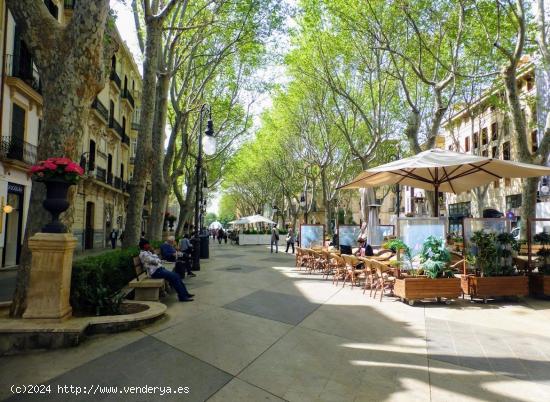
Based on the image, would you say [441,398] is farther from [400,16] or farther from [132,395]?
[400,16]

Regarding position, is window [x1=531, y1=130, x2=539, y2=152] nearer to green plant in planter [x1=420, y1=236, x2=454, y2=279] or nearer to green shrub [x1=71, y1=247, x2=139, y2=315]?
green plant in planter [x1=420, y1=236, x2=454, y2=279]

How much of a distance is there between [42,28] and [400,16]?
11.8 metres

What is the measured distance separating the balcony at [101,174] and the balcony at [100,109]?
3454 millimetres

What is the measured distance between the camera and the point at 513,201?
2989 cm

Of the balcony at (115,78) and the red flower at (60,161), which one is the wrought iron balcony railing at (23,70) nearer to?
the balcony at (115,78)

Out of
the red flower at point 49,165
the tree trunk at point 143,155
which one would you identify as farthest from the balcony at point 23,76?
the red flower at point 49,165

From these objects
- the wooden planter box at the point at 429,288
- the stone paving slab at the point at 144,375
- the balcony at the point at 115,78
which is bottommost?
the stone paving slab at the point at 144,375

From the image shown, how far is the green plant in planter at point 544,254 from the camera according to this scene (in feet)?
25.7

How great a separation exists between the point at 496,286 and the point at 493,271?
329 millimetres

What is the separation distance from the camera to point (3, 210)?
45.1 feet

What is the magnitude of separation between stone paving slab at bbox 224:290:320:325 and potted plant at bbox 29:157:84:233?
133 inches

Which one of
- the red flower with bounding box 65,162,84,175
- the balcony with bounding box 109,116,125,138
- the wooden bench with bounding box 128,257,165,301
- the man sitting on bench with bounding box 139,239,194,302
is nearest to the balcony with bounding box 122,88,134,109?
the balcony with bounding box 109,116,125,138

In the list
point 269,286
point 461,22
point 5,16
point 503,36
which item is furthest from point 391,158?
point 5,16

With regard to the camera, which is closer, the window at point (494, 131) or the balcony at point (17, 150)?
the balcony at point (17, 150)
